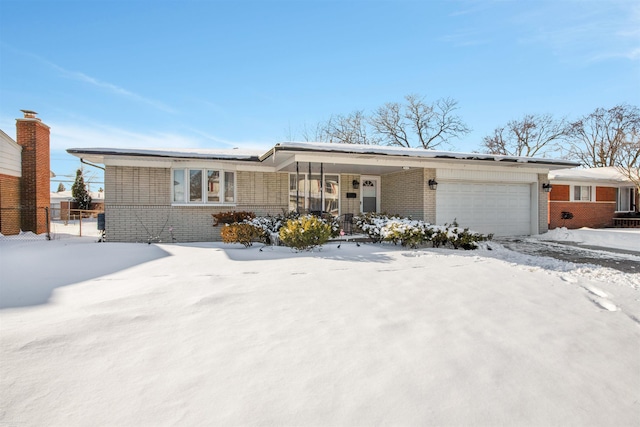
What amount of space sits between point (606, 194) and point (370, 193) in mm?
13703

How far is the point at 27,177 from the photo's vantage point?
581 inches

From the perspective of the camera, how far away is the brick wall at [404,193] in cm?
1252

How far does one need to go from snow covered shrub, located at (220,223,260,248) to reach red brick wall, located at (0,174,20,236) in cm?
914

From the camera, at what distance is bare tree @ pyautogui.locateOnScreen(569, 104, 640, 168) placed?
31814 millimetres

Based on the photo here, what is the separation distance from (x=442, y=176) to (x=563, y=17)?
547cm

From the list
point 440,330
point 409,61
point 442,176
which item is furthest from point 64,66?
point 440,330

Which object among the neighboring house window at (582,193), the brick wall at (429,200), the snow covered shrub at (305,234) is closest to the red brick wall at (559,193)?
the neighboring house window at (582,193)

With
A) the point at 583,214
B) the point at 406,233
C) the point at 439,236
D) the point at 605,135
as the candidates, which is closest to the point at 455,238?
the point at 439,236

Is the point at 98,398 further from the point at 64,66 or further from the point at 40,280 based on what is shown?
the point at 64,66

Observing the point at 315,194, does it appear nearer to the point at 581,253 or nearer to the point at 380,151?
the point at 380,151

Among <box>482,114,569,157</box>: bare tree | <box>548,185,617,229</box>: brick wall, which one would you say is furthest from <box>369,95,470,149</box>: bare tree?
<box>548,185,617,229</box>: brick wall

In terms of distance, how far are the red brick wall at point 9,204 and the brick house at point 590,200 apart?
913 inches

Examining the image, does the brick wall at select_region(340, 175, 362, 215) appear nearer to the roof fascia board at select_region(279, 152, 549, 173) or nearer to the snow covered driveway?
the roof fascia board at select_region(279, 152, 549, 173)

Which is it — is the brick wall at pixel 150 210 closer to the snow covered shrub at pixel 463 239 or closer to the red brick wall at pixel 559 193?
the snow covered shrub at pixel 463 239
